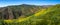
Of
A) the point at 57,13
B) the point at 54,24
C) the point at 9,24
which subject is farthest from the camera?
the point at 57,13

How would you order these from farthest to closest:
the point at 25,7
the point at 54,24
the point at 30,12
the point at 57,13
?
the point at 25,7 < the point at 30,12 < the point at 57,13 < the point at 54,24

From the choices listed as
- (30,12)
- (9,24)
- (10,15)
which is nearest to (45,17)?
(9,24)

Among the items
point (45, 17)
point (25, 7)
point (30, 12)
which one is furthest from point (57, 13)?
point (25, 7)

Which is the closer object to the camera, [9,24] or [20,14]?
[9,24]

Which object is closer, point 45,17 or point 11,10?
point 45,17

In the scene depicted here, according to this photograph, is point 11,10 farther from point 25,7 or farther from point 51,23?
point 51,23

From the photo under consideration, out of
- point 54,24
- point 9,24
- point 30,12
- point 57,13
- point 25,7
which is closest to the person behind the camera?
point 54,24

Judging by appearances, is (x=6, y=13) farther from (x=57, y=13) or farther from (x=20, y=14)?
(x=57, y=13)

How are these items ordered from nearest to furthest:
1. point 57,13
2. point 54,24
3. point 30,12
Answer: point 54,24, point 57,13, point 30,12
